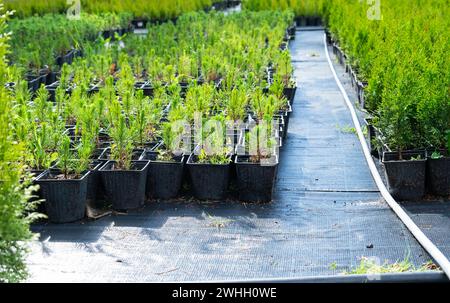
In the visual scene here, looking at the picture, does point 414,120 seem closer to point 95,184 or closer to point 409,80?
point 409,80

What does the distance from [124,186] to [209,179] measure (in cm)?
65

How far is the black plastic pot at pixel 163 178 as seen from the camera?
5531 mm

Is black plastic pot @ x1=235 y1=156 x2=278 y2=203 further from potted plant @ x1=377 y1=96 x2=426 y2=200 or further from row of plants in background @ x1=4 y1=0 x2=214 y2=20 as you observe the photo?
row of plants in background @ x1=4 y1=0 x2=214 y2=20

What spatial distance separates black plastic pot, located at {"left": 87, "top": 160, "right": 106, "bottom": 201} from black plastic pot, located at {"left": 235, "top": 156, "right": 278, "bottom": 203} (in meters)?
1.07

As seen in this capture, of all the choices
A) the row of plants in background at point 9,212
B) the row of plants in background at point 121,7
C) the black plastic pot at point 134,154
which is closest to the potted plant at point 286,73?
the black plastic pot at point 134,154

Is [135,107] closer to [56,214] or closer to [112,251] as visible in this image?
[56,214]

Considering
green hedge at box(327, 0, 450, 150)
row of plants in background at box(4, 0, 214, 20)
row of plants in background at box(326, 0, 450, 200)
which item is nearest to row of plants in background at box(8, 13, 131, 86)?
row of plants in background at box(4, 0, 214, 20)

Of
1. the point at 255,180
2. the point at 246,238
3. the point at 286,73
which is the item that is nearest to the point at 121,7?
the point at 286,73

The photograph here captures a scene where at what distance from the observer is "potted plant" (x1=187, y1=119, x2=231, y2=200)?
548 centimetres

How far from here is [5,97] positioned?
3.52m

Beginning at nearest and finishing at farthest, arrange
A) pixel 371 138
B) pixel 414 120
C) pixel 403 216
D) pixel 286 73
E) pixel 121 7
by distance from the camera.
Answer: pixel 403 216 → pixel 414 120 → pixel 371 138 → pixel 286 73 → pixel 121 7

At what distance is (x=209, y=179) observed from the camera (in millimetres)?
5492

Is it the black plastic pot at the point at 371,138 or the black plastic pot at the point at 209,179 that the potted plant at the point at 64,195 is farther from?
the black plastic pot at the point at 371,138
